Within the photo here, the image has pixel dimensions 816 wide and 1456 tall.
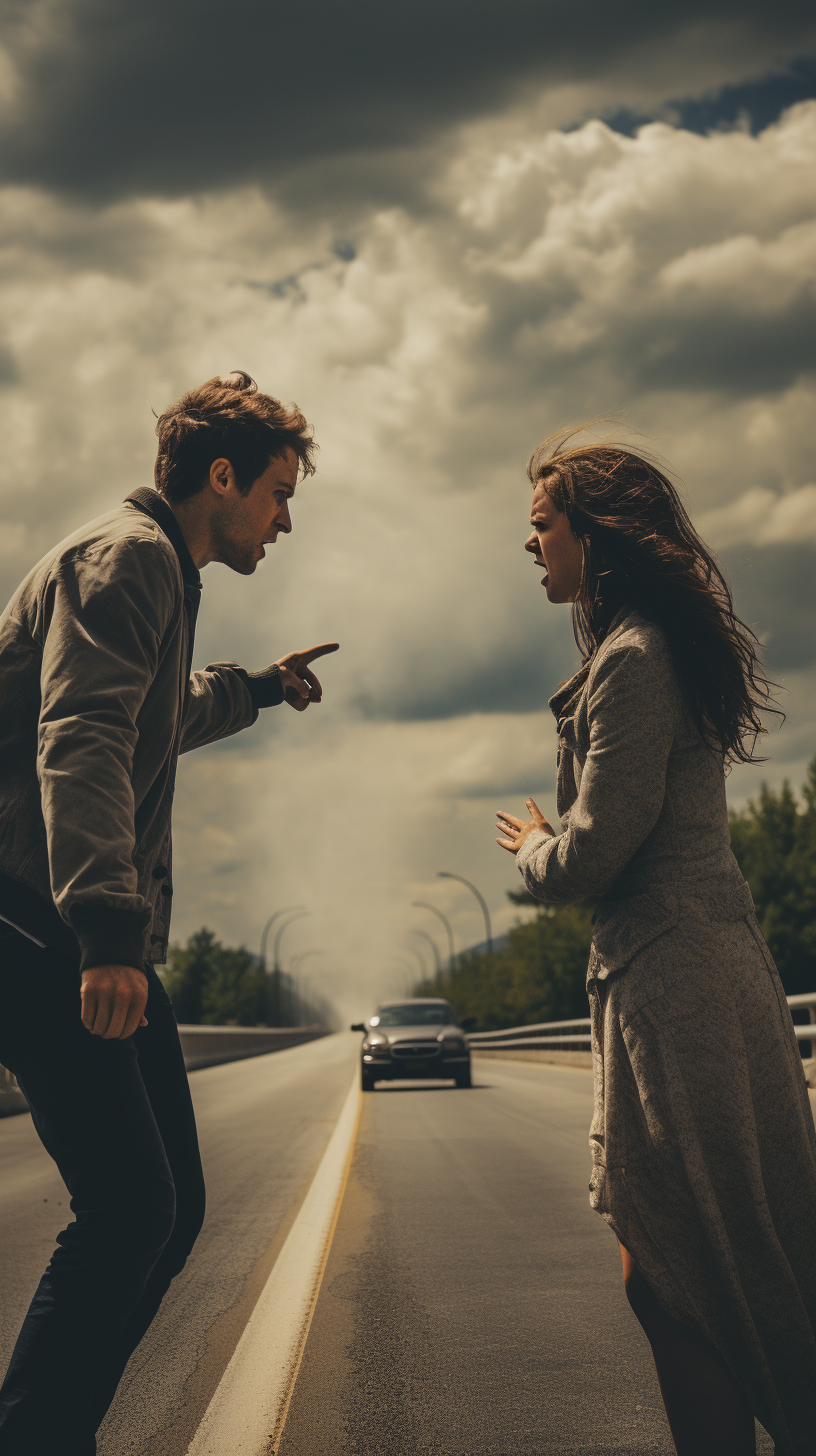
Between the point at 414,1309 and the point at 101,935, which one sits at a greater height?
the point at 101,935

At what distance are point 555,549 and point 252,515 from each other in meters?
0.74

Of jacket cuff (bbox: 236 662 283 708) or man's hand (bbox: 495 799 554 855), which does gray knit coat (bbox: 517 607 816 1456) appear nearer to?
man's hand (bbox: 495 799 554 855)

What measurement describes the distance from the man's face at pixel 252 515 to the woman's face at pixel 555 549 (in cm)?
64

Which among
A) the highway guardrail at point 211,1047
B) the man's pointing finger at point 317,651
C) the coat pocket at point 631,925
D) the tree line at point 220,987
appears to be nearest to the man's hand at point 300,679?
the man's pointing finger at point 317,651

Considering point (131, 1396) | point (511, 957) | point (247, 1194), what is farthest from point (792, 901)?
point (131, 1396)

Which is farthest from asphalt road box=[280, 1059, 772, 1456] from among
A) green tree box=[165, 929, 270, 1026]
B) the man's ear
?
green tree box=[165, 929, 270, 1026]

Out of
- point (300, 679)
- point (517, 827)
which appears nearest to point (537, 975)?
point (300, 679)

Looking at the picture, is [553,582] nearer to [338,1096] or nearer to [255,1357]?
[255,1357]

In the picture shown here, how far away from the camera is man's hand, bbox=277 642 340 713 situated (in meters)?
4.02

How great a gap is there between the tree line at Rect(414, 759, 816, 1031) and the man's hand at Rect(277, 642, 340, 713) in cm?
2371

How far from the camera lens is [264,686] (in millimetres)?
3939

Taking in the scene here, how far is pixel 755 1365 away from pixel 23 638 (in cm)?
192

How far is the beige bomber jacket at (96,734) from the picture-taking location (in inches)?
91.4

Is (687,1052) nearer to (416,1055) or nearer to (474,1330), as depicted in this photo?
(474,1330)
